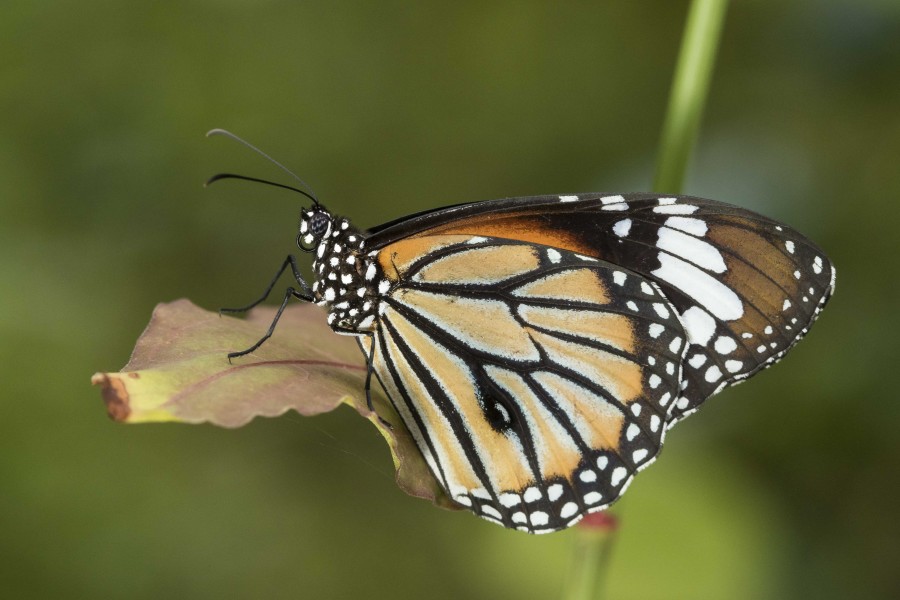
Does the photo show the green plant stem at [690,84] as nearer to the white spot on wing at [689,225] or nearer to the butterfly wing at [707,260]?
the butterfly wing at [707,260]

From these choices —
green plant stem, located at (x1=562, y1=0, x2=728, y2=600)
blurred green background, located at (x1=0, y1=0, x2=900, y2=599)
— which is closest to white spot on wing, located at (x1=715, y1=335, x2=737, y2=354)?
green plant stem, located at (x1=562, y1=0, x2=728, y2=600)

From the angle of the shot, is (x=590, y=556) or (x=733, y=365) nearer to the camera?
(x=590, y=556)

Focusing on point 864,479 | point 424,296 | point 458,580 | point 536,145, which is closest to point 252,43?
point 536,145

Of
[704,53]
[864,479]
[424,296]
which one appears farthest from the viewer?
[864,479]

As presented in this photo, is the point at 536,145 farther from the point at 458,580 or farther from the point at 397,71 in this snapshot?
the point at 458,580

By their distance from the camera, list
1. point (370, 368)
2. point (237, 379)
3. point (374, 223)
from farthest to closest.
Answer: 1. point (374, 223)
2. point (370, 368)
3. point (237, 379)

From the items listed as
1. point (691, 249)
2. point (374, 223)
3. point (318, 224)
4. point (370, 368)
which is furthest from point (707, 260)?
point (374, 223)

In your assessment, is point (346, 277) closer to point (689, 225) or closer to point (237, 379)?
point (237, 379)

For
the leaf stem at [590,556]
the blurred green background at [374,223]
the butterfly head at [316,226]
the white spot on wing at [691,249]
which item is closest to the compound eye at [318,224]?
the butterfly head at [316,226]
